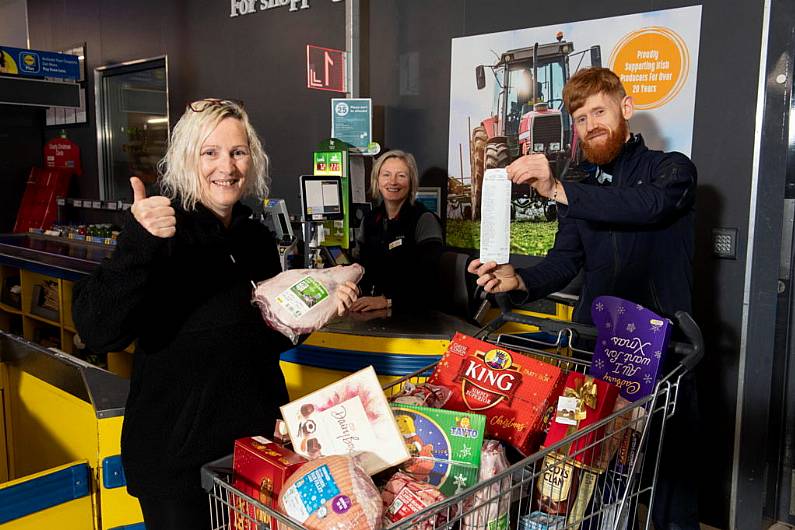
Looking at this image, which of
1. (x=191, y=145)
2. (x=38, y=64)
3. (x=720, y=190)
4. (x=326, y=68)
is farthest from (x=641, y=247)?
(x=38, y=64)

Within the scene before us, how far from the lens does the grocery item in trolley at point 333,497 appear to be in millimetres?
1081

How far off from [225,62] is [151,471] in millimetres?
5637

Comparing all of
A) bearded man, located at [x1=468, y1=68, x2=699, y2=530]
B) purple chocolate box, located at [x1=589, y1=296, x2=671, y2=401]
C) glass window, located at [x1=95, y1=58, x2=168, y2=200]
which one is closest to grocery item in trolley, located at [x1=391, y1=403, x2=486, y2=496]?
purple chocolate box, located at [x1=589, y1=296, x2=671, y2=401]

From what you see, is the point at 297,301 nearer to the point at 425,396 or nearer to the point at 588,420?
the point at 425,396

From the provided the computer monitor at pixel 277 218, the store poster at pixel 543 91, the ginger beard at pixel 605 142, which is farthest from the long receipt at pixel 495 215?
the computer monitor at pixel 277 218

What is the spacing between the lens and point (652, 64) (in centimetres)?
369

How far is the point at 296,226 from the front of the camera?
19.1 ft

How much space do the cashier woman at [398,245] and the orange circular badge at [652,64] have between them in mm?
1354

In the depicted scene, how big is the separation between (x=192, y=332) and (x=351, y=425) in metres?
0.59

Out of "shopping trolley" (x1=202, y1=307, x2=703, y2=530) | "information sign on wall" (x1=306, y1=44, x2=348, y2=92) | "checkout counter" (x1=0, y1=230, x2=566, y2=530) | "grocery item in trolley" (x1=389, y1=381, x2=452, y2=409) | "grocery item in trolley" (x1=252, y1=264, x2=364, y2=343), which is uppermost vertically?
"information sign on wall" (x1=306, y1=44, x2=348, y2=92)

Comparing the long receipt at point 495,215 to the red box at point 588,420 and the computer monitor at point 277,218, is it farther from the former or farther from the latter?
the computer monitor at point 277,218

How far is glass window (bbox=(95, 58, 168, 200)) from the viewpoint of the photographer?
7746 mm

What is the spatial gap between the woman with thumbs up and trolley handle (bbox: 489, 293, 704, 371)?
53 cm

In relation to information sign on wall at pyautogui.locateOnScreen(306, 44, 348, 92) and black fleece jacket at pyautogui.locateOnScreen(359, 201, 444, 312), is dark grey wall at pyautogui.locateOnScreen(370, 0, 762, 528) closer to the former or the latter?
black fleece jacket at pyautogui.locateOnScreen(359, 201, 444, 312)
